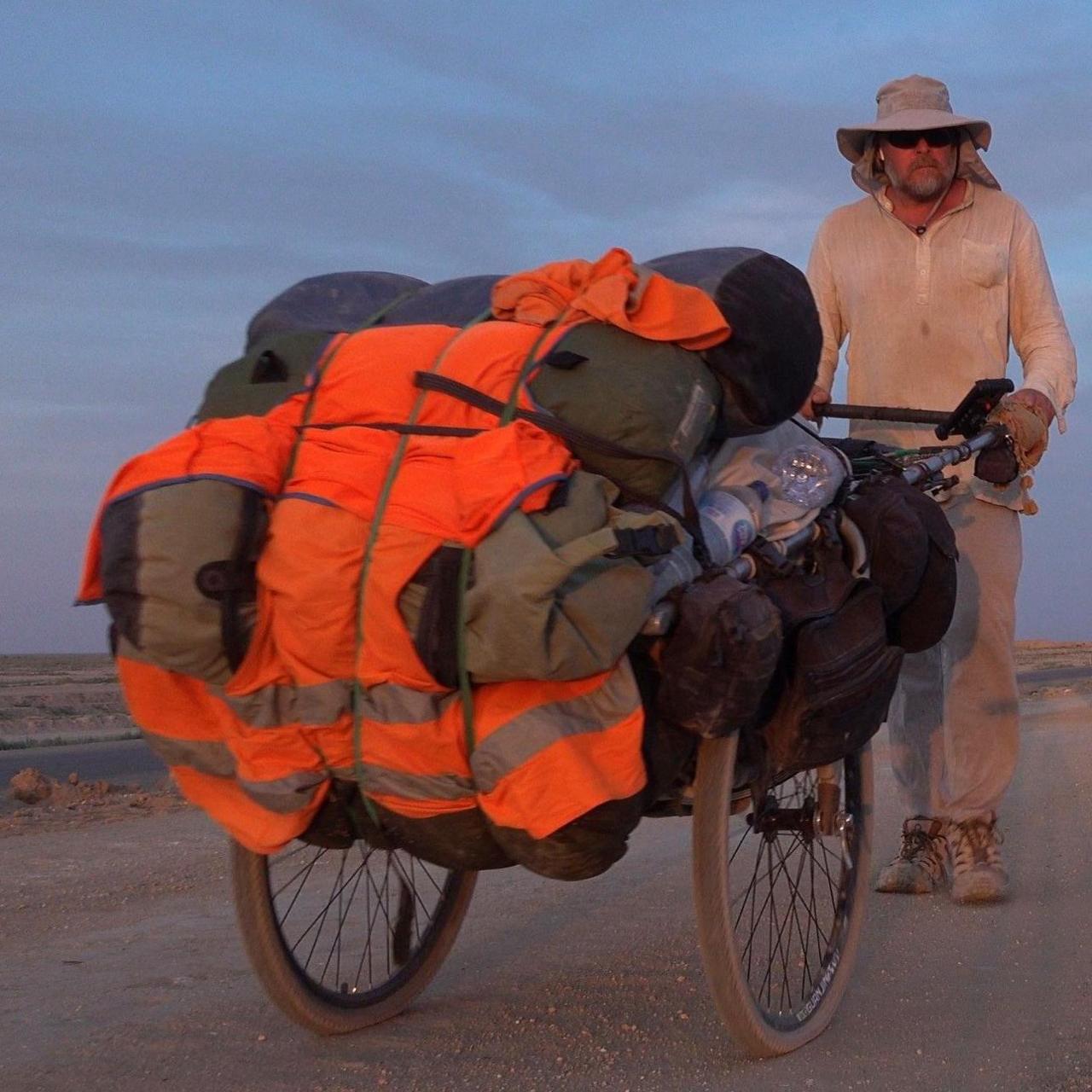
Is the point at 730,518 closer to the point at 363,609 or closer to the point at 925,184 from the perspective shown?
the point at 363,609

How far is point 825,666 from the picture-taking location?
3904 millimetres

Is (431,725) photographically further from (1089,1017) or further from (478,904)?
(478,904)

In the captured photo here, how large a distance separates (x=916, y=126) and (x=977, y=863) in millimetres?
2647

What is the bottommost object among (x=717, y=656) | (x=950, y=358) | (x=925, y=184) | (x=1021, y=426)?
(x=717, y=656)

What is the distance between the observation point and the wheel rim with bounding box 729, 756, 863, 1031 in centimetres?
427

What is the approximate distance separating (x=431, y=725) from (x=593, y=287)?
103 centimetres

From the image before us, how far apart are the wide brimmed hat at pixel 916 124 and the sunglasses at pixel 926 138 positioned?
0.12 feet

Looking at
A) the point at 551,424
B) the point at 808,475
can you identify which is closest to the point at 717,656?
the point at 551,424

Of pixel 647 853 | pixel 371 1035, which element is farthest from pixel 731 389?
pixel 647 853

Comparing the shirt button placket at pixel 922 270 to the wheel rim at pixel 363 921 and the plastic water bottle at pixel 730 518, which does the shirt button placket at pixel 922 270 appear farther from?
the wheel rim at pixel 363 921

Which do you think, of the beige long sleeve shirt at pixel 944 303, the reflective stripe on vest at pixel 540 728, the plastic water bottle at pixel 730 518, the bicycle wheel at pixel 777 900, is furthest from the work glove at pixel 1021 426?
the reflective stripe on vest at pixel 540 728

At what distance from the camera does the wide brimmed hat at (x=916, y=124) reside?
584cm

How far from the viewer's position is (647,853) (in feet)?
23.5

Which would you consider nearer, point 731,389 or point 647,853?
point 731,389
